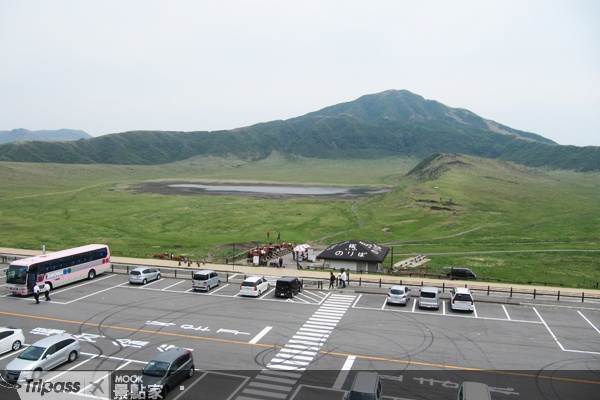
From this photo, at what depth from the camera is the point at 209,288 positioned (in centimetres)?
4272

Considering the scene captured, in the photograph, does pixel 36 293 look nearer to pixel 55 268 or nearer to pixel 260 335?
pixel 55 268

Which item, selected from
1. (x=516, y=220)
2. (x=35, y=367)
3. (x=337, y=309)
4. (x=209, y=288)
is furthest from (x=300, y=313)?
(x=516, y=220)

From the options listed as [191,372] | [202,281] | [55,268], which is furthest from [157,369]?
[55,268]

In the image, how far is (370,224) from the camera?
99.8 metres

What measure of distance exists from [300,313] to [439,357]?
11.8 meters

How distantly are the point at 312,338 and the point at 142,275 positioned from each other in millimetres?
21102

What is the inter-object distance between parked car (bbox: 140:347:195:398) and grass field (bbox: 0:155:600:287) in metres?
41.3

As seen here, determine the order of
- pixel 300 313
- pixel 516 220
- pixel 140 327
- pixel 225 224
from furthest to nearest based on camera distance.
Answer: pixel 516 220
pixel 225 224
pixel 300 313
pixel 140 327

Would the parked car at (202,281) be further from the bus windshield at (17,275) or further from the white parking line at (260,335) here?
the bus windshield at (17,275)

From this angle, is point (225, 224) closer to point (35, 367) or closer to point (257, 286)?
point (257, 286)

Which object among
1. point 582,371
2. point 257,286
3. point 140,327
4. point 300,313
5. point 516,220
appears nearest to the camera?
point 582,371

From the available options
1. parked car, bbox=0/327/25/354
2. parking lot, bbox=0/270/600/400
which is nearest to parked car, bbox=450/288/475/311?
parking lot, bbox=0/270/600/400

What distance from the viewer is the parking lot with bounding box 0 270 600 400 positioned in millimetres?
23969

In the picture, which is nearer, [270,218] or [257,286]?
[257,286]
